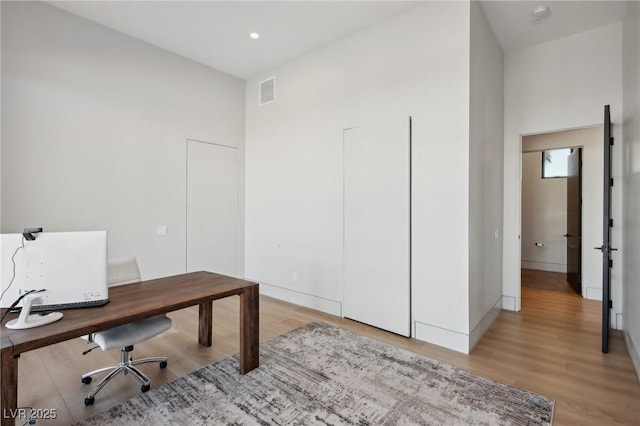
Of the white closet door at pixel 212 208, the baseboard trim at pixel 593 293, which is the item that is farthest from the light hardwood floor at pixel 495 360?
the white closet door at pixel 212 208

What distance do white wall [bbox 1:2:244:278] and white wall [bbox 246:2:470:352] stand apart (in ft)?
3.57

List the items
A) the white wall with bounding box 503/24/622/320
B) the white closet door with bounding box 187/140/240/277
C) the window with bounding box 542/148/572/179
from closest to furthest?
the white wall with bounding box 503/24/622/320, the white closet door with bounding box 187/140/240/277, the window with bounding box 542/148/572/179

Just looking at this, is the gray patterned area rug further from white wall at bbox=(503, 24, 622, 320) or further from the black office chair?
white wall at bbox=(503, 24, 622, 320)

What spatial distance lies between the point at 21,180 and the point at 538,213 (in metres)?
8.24

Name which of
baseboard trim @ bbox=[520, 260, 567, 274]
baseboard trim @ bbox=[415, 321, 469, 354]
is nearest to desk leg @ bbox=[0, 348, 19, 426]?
baseboard trim @ bbox=[415, 321, 469, 354]

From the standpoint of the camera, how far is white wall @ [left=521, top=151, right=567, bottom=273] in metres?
6.15

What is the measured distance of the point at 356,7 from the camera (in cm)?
311

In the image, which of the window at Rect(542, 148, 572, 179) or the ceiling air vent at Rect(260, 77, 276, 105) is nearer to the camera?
the ceiling air vent at Rect(260, 77, 276, 105)

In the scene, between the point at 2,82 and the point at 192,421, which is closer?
the point at 192,421

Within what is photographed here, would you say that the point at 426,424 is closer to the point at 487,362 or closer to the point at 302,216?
the point at 487,362

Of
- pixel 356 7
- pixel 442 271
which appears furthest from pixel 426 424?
pixel 356 7

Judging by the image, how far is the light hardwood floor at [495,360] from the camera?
2033 millimetres

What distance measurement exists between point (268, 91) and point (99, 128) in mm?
2223

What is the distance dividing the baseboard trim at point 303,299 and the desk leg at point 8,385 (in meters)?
2.87
